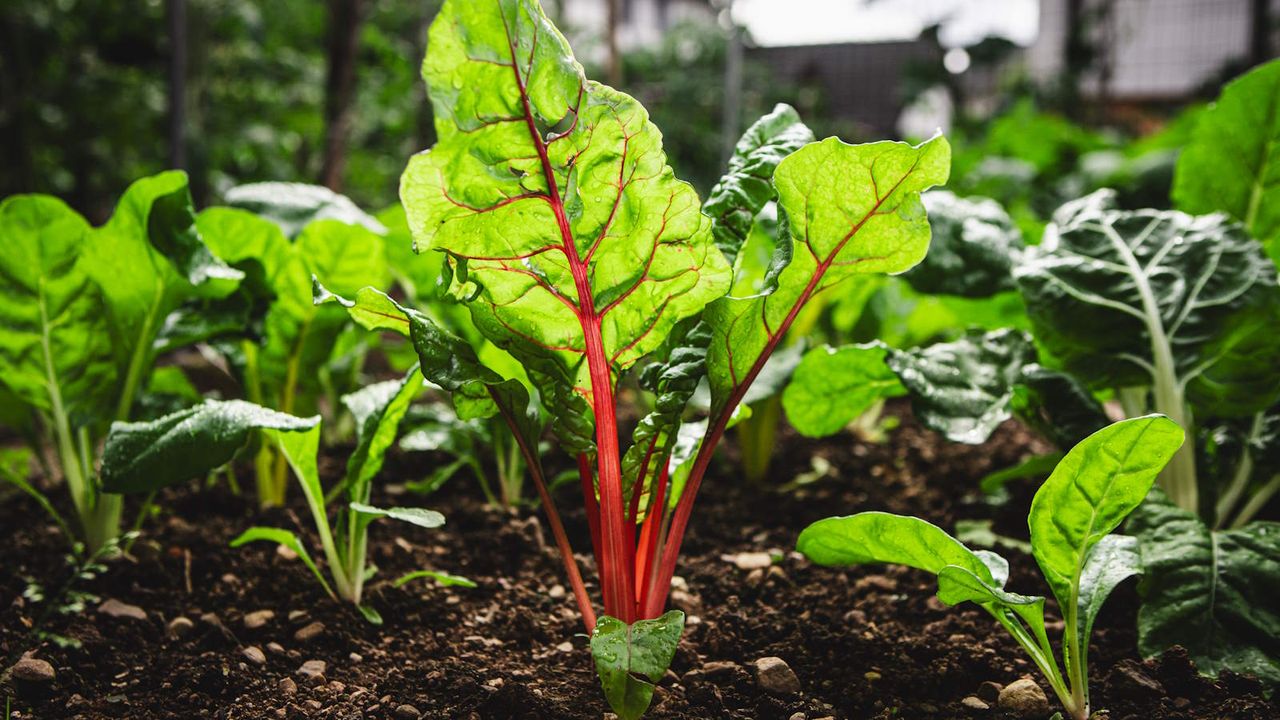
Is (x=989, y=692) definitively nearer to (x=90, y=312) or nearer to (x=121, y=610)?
(x=121, y=610)

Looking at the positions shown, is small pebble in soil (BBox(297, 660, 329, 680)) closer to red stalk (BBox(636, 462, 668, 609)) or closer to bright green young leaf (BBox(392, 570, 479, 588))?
bright green young leaf (BBox(392, 570, 479, 588))

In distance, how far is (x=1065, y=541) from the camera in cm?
89

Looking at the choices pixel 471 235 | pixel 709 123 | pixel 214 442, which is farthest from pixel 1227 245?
pixel 709 123

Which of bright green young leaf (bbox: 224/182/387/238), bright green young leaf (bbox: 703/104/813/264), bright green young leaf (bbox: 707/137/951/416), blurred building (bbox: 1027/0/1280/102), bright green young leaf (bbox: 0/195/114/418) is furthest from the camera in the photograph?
blurred building (bbox: 1027/0/1280/102)

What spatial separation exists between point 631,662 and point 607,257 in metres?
0.37

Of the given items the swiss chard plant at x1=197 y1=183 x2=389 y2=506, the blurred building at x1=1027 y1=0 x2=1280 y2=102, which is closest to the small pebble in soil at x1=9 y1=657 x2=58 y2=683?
the swiss chard plant at x1=197 y1=183 x2=389 y2=506

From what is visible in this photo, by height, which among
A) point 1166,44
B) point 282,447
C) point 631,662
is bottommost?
point 631,662

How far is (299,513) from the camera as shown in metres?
1.43

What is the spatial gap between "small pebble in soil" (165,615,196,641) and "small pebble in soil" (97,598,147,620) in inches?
1.7

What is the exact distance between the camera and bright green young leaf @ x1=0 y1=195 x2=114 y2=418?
125cm

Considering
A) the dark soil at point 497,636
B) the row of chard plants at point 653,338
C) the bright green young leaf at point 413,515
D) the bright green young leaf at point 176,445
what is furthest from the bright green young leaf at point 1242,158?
the bright green young leaf at point 176,445

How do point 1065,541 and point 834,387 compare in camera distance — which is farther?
point 834,387

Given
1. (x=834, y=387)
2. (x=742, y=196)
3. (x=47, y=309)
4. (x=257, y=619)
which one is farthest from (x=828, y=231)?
(x=47, y=309)

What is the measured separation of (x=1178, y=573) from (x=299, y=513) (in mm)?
1157
